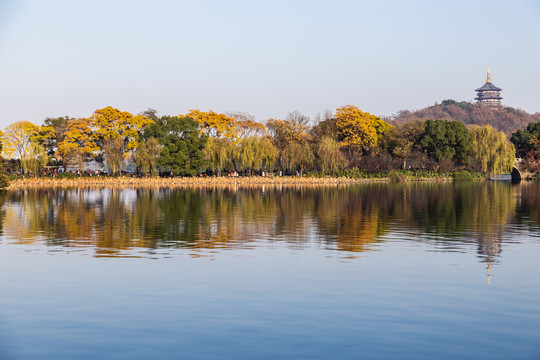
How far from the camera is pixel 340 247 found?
2014 centimetres

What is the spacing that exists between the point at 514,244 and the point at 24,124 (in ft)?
239

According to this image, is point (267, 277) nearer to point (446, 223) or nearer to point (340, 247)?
point (340, 247)

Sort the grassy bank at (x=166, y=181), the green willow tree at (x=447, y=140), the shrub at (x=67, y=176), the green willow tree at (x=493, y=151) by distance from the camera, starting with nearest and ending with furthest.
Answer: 1. the grassy bank at (x=166, y=181)
2. the shrub at (x=67, y=176)
3. the green willow tree at (x=447, y=140)
4. the green willow tree at (x=493, y=151)

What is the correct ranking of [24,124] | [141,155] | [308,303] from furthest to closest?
[24,124]
[141,155]
[308,303]

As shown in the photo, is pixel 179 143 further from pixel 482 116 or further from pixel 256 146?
pixel 482 116

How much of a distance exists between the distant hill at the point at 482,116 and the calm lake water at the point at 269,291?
165465mm

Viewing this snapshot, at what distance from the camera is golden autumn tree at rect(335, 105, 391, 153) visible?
3413 inches

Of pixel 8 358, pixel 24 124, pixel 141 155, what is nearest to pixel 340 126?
pixel 141 155

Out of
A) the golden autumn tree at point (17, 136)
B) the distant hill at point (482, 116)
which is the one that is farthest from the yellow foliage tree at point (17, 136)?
the distant hill at point (482, 116)

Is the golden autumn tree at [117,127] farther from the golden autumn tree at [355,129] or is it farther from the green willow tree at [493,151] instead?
the green willow tree at [493,151]

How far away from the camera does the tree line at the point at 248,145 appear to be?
75.0 meters

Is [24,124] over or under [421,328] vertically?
over

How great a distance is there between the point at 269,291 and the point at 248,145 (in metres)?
62.4

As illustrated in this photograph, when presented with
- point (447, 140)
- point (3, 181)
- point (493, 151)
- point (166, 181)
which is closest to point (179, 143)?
point (166, 181)
